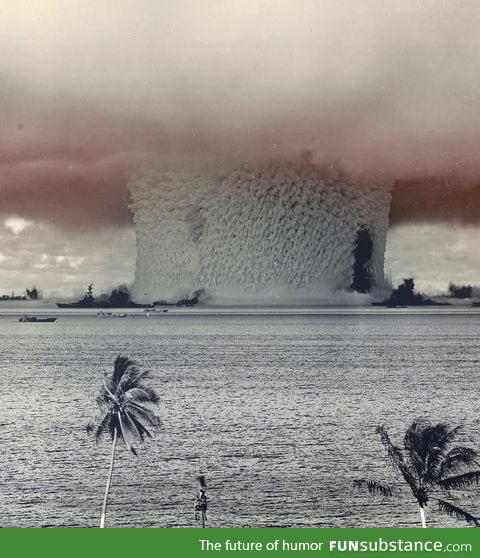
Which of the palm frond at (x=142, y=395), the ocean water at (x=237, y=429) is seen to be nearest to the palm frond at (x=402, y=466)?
the ocean water at (x=237, y=429)

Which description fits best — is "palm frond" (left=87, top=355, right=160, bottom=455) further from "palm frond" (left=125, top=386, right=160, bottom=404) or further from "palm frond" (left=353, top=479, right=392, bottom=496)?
"palm frond" (left=353, top=479, right=392, bottom=496)

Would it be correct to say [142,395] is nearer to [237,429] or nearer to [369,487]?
[369,487]

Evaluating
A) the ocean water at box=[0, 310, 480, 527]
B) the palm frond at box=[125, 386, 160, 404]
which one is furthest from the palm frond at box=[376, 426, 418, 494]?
the palm frond at box=[125, 386, 160, 404]

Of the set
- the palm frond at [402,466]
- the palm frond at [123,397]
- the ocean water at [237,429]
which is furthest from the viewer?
the ocean water at [237,429]

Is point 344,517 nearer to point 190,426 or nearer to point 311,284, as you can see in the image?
point 190,426

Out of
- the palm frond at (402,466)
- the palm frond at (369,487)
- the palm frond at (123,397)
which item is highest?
the palm frond at (123,397)

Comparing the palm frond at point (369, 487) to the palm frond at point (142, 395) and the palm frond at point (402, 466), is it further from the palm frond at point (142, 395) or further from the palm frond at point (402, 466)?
the palm frond at point (142, 395)

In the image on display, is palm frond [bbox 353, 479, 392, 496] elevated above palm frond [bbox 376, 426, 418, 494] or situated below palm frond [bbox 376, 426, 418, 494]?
below

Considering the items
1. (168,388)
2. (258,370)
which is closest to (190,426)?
(168,388)

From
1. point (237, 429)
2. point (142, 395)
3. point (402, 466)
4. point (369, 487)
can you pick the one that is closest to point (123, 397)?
point (142, 395)
